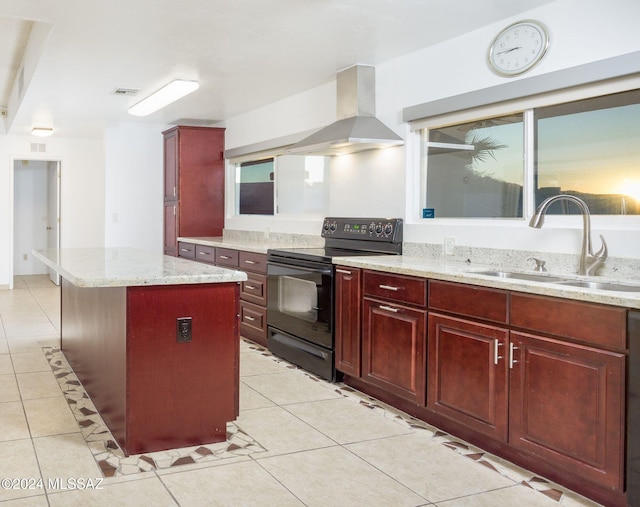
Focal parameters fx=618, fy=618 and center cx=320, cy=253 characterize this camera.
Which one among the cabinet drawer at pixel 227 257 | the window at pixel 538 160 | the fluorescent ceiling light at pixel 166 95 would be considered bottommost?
the cabinet drawer at pixel 227 257

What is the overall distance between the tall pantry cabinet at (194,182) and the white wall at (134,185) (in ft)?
1.12

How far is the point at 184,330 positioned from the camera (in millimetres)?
2822

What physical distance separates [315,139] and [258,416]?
207cm

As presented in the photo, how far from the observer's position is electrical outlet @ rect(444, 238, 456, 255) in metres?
3.78

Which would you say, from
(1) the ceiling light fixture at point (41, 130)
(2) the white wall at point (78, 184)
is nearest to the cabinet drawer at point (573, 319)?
(1) the ceiling light fixture at point (41, 130)

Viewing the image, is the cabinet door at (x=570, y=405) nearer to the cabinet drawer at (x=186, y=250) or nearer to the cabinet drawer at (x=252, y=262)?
the cabinet drawer at (x=252, y=262)

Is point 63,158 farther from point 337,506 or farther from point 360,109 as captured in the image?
point 337,506

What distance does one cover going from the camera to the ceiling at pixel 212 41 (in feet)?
10.8

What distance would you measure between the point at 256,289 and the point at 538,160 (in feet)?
8.44

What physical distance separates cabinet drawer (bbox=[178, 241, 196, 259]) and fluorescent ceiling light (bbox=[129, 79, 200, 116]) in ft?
4.75

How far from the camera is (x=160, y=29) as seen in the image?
371 centimetres

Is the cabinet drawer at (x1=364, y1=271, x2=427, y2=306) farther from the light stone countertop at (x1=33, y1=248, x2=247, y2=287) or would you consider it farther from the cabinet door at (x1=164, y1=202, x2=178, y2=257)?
the cabinet door at (x1=164, y1=202, x2=178, y2=257)

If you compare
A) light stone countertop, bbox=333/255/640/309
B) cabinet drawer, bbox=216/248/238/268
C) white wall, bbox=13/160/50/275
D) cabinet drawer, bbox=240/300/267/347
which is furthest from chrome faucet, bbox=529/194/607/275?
white wall, bbox=13/160/50/275

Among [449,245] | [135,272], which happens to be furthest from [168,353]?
[449,245]
